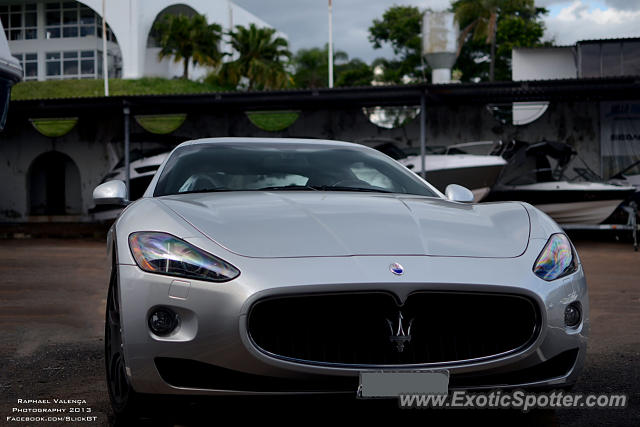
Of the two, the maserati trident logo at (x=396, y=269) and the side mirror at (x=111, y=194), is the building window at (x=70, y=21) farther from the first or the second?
the maserati trident logo at (x=396, y=269)

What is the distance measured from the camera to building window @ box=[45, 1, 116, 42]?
48934 mm

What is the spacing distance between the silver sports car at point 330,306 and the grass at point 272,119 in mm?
16856

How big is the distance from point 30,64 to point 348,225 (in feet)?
173

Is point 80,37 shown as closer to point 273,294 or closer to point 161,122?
point 161,122

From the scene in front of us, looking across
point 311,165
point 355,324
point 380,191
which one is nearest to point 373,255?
point 355,324

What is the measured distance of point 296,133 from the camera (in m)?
21.2

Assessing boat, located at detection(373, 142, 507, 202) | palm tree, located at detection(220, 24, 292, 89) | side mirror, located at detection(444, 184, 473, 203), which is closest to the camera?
side mirror, located at detection(444, 184, 473, 203)

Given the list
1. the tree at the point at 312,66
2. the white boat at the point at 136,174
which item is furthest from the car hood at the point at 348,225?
the tree at the point at 312,66

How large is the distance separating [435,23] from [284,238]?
3245 centimetres

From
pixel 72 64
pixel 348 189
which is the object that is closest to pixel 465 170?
pixel 348 189

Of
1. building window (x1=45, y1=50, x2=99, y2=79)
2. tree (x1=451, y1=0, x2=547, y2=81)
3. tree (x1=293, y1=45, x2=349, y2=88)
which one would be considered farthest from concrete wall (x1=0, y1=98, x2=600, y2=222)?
tree (x1=293, y1=45, x2=349, y2=88)

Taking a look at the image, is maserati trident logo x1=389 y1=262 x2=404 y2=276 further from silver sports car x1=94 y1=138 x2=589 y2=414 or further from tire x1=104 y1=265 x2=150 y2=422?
tire x1=104 y1=265 x2=150 y2=422

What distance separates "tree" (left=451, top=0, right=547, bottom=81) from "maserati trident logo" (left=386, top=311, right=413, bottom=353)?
40.7 meters

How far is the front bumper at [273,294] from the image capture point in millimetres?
2693
